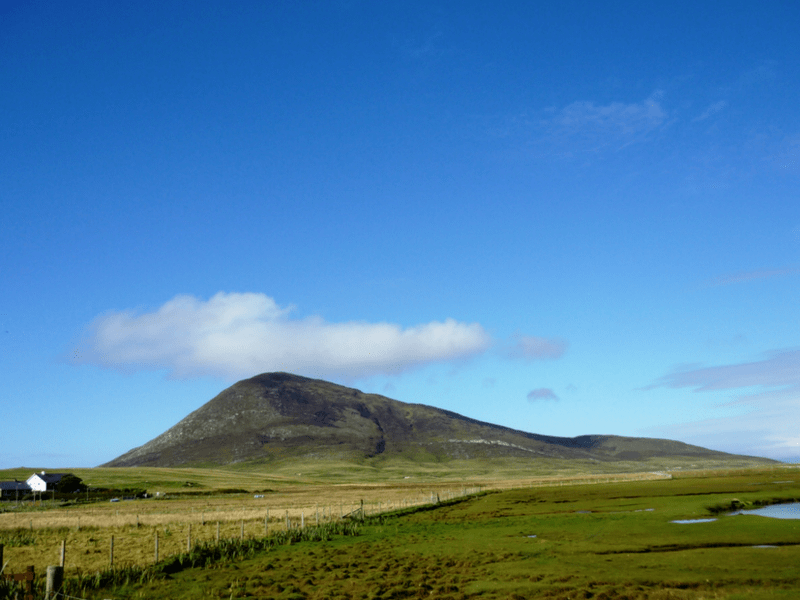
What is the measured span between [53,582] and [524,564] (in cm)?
2189

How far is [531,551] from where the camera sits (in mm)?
36312

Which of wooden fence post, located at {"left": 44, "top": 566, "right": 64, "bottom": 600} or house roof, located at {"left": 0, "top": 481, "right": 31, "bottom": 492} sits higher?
wooden fence post, located at {"left": 44, "top": 566, "right": 64, "bottom": 600}

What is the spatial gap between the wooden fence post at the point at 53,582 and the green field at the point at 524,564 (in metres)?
5.57

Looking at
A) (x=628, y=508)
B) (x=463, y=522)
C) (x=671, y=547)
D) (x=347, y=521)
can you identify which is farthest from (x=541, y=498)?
(x=671, y=547)

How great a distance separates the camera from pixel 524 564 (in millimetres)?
32031

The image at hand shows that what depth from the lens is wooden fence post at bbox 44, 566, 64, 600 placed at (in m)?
20.1

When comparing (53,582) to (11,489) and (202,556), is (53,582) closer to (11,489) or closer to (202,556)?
(202,556)

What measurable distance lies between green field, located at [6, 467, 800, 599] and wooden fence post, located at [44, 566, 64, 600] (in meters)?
5.57

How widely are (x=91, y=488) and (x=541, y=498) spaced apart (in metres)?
110

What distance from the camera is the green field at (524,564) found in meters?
26.0

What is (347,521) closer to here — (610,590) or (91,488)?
(610,590)

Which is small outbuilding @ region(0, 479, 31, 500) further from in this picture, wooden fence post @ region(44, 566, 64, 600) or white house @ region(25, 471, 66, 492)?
wooden fence post @ region(44, 566, 64, 600)

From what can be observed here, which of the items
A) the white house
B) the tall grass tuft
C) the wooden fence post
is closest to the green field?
the tall grass tuft

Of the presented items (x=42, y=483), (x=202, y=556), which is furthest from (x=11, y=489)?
(x=202, y=556)
